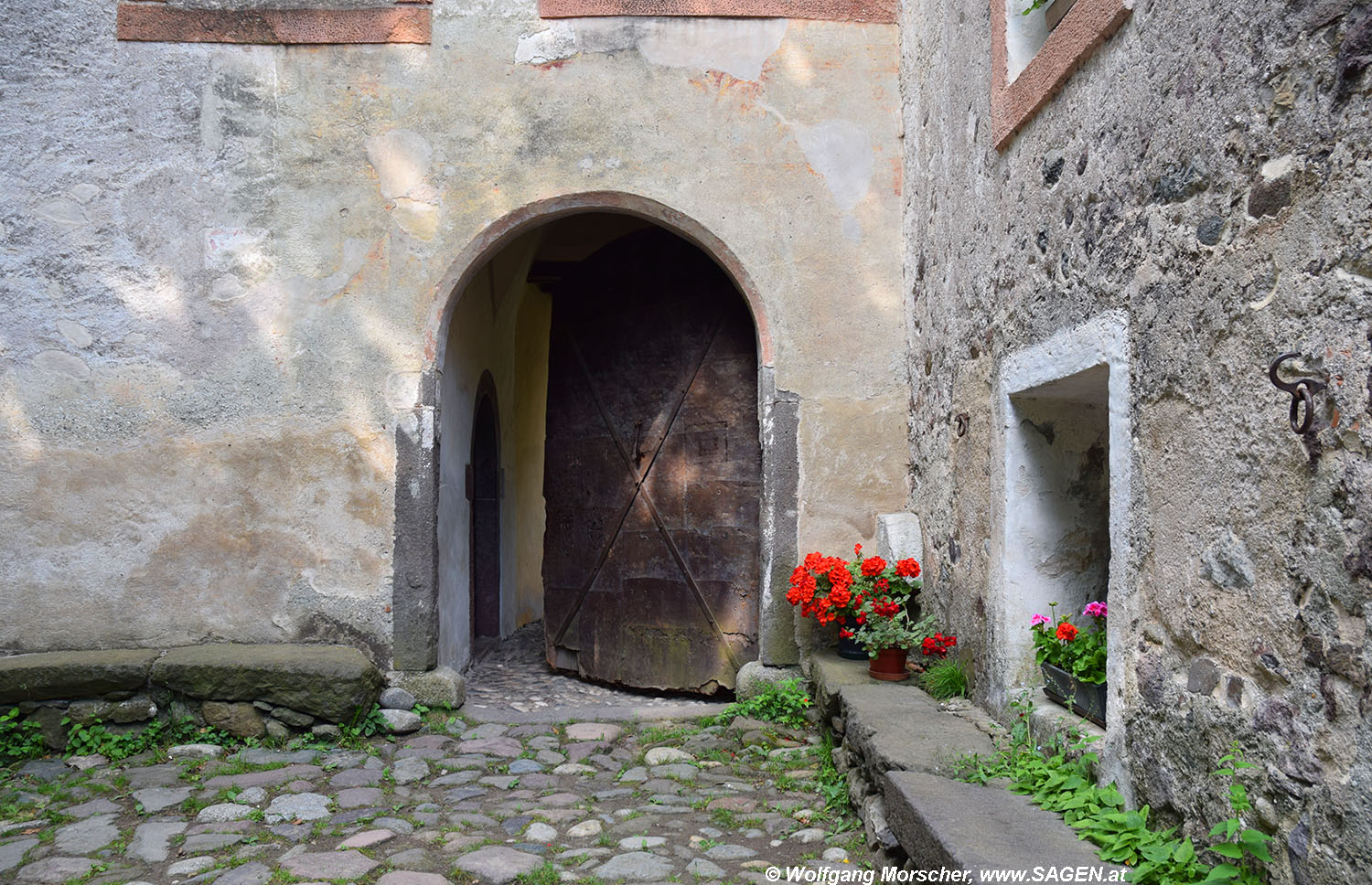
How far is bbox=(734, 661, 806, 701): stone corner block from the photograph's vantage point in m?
4.74

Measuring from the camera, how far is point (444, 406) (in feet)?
17.0

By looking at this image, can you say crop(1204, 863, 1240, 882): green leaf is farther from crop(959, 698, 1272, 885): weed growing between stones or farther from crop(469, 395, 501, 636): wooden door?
crop(469, 395, 501, 636): wooden door

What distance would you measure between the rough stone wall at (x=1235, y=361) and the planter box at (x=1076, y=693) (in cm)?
32

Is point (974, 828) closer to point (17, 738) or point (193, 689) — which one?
point (193, 689)

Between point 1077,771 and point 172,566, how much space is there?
13.3 ft

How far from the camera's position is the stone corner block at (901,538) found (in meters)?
4.54

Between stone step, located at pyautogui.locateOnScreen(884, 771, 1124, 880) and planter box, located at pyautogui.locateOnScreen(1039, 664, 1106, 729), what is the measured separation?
0.36m

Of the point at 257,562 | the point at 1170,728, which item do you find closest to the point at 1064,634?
the point at 1170,728

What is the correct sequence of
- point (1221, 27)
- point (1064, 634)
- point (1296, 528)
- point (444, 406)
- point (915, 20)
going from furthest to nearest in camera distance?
1. point (444, 406)
2. point (915, 20)
3. point (1064, 634)
4. point (1221, 27)
5. point (1296, 528)

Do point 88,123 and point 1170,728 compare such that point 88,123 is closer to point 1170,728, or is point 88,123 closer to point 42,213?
point 42,213

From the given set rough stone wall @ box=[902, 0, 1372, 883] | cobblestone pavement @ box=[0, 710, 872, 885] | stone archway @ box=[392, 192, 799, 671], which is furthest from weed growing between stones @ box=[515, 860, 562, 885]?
stone archway @ box=[392, 192, 799, 671]

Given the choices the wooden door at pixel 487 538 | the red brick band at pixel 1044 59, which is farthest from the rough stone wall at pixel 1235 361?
the wooden door at pixel 487 538

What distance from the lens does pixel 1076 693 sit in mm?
2951

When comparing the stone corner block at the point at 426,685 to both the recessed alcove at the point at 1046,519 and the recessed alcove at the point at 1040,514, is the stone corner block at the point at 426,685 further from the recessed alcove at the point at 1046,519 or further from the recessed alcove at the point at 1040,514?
the recessed alcove at the point at 1046,519
